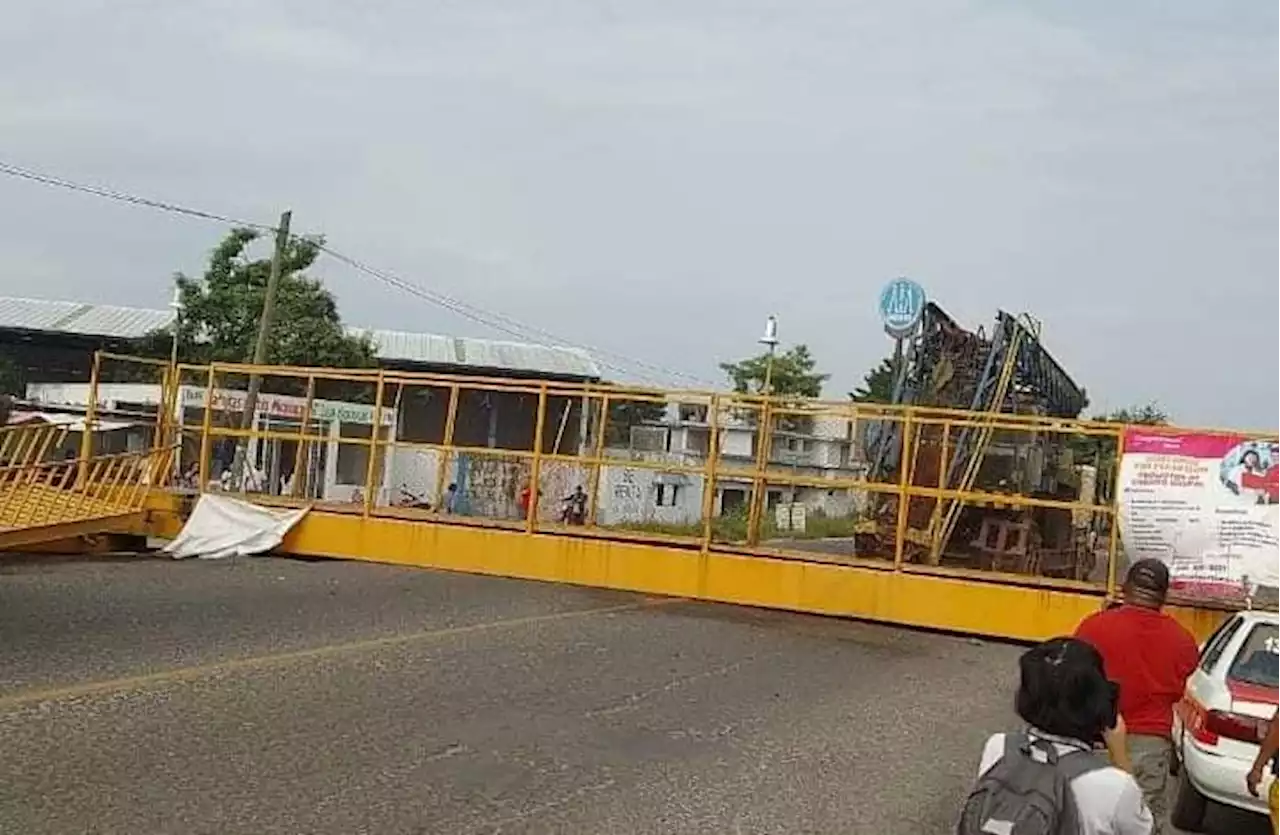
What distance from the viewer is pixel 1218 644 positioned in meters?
9.30

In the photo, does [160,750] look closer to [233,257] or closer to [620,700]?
[620,700]

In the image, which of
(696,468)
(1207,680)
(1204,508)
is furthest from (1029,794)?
(696,468)

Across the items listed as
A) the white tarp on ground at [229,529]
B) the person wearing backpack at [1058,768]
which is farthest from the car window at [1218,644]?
the white tarp on ground at [229,529]

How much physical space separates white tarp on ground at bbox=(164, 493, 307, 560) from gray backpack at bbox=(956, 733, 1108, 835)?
50.8ft

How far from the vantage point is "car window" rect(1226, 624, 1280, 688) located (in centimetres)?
855

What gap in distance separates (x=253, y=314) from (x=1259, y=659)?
40227 millimetres

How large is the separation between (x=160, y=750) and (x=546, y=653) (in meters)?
4.91

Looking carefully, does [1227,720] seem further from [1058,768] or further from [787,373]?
[787,373]

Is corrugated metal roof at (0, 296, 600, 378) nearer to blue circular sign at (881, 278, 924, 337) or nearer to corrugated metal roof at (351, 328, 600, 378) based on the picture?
corrugated metal roof at (351, 328, 600, 378)

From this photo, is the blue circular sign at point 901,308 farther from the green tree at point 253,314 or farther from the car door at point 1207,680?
the green tree at point 253,314

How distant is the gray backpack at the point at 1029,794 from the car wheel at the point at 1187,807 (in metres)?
5.35

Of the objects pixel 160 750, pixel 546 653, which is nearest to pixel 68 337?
pixel 546 653

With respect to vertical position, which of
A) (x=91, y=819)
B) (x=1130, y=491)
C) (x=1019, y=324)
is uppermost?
(x=1019, y=324)

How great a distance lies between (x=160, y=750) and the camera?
7945mm
